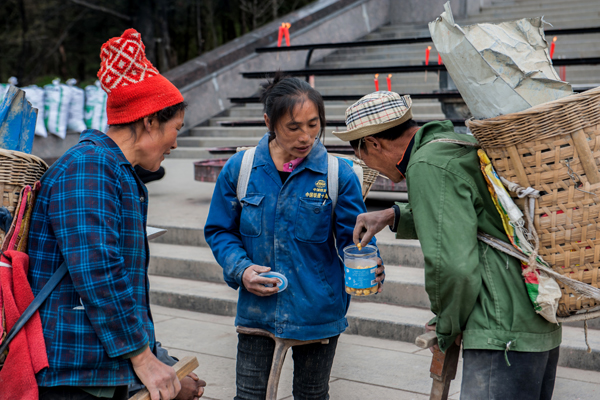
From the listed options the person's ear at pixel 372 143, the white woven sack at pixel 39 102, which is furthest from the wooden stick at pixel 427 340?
the white woven sack at pixel 39 102

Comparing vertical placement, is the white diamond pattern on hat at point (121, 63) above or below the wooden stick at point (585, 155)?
above

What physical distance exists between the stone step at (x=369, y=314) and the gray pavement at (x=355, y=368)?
0.21ft

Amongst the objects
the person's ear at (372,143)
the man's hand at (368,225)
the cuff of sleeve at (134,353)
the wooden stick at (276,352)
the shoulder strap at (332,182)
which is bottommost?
the wooden stick at (276,352)

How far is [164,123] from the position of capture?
1.97 metres

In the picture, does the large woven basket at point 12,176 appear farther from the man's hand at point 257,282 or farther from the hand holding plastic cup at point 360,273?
the hand holding plastic cup at point 360,273

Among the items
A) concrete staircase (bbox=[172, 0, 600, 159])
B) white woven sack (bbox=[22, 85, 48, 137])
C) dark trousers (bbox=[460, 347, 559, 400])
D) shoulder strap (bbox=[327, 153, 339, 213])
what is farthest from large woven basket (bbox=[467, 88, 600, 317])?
white woven sack (bbox=[22, 85, 48, 137])

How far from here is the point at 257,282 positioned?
2430 mm

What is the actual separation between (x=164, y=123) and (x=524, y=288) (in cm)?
126

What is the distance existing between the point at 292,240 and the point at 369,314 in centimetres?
232

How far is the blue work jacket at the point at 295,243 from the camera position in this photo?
252cm

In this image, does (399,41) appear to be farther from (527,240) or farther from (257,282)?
(527,240)

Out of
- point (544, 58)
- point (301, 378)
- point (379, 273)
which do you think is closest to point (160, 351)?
point (301, 378)

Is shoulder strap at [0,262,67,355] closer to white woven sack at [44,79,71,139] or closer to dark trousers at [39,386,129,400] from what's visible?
dark trousers at [39,386,129,400]

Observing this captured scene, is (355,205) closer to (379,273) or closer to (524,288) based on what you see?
(379,273)
